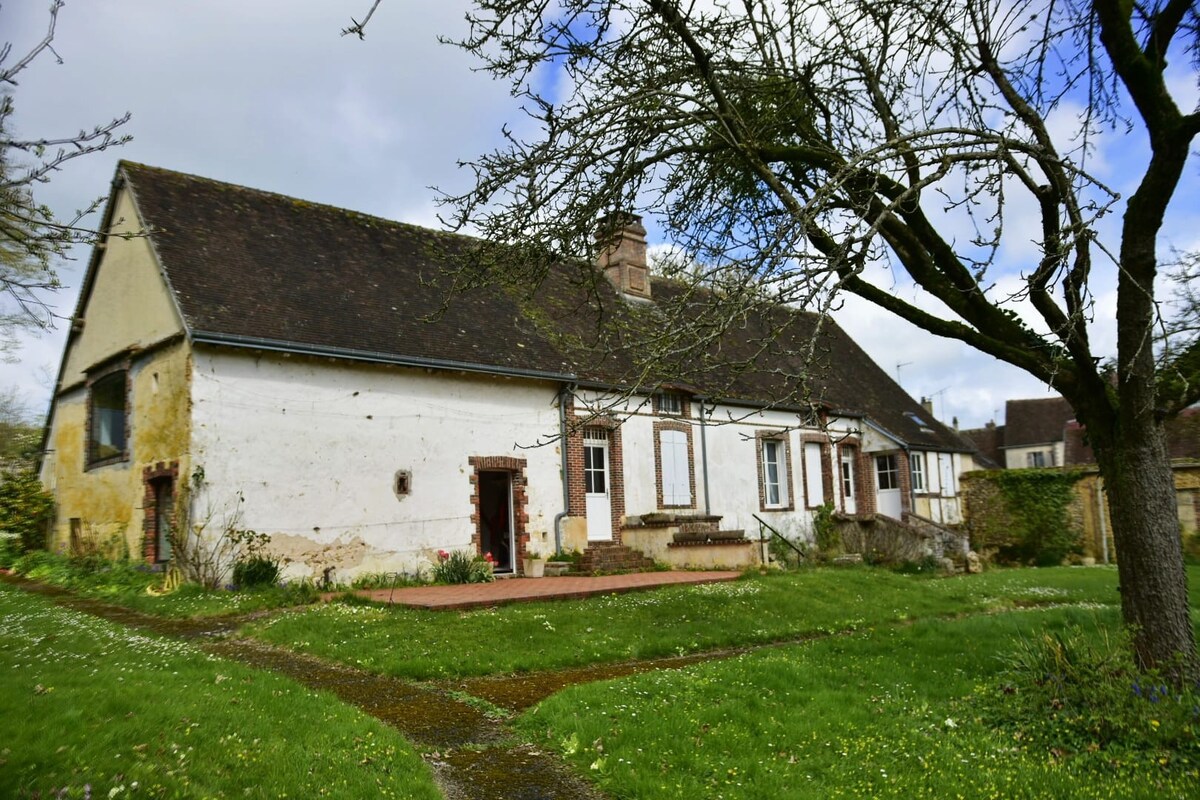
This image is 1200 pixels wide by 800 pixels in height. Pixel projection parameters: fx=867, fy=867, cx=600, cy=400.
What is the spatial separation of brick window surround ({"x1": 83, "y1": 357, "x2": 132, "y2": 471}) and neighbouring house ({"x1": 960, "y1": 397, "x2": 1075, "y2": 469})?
43834mm

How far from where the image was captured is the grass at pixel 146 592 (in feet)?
39.4

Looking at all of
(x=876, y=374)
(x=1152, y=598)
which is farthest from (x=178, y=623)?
(x=876, y=374)

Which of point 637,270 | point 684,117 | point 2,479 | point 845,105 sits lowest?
point 2,479

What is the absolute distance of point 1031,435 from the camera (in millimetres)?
49219

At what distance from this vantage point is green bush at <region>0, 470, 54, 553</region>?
1939cm

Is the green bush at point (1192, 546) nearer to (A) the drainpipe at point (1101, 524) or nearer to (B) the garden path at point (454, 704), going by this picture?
(A) the drainpipe at point (1101, 524)

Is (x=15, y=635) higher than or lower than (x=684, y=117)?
lower

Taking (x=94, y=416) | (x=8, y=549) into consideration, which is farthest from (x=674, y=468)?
(x=8, y=549)

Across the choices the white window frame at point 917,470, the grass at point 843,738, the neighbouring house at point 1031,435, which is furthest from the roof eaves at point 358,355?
the neighbouring house at point 1031,435

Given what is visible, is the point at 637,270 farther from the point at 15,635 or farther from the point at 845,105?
the point at 15,635

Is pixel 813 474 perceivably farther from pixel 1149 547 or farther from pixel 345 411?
pixel 1149 547

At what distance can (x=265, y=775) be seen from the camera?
4895 mm

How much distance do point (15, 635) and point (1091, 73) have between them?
11171mm

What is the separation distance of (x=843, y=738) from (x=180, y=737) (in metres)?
4.24
